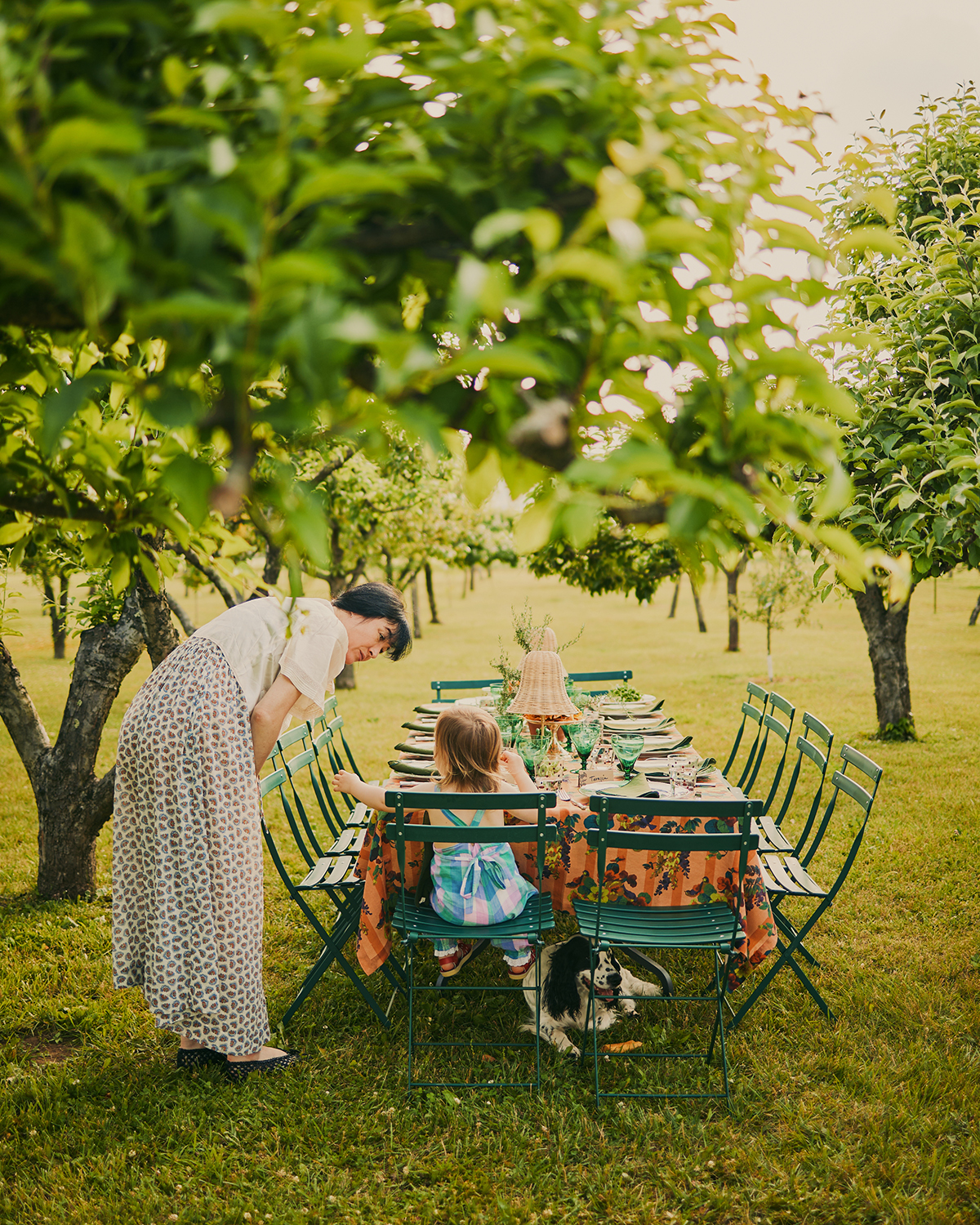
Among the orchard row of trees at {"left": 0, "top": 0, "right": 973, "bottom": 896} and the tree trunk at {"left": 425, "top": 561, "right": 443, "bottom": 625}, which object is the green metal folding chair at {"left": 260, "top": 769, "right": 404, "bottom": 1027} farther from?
the tree trunk at {"left": 425, "top": 561, "right": 443, "bottom": 625}

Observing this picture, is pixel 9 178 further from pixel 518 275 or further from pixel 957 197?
pixel 957 197

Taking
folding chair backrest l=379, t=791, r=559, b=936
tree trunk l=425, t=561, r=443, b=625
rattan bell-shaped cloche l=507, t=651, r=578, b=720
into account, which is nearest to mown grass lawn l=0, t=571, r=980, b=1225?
folding chair backrest l=379, t=791, r=559, b=936

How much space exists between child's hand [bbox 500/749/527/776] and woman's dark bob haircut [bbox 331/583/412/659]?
0.75 metres

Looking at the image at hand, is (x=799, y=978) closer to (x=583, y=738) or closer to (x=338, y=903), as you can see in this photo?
(x=583, y=738)

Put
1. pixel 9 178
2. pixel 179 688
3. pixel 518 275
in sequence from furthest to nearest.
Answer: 1. pixel 179 688
2. pixel 518 275
3. pixel 9 178

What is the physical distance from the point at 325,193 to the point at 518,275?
1.22 ft

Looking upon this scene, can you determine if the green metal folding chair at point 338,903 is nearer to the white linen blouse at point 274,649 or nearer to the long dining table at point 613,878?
the long dining table at point 613,878

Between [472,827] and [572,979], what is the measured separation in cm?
101

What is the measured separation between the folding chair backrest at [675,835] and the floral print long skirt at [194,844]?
1254mm

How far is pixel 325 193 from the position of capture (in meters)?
0.86

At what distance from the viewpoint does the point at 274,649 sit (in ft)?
10.4

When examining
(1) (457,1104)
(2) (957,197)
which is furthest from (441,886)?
(2) (957,197)

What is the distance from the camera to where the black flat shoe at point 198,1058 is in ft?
11.0

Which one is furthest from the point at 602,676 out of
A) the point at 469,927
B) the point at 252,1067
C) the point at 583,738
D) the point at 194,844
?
the point at 194,844
